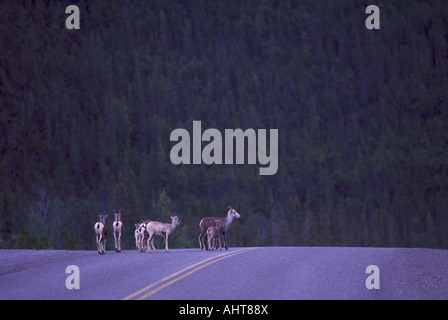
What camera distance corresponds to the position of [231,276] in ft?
Answer: 62.4

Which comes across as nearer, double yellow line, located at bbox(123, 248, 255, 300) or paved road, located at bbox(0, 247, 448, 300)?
double yellow line, located at bbox(123, 248, 255, 300)

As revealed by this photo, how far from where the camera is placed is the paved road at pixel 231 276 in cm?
1636

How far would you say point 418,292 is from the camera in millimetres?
17078

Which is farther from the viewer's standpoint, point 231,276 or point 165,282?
point 231,276

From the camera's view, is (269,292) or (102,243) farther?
(102,243)

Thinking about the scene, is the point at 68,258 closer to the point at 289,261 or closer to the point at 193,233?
the point at 289,261

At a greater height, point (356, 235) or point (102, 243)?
point (102, 243)

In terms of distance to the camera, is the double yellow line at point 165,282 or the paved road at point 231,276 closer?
the double yellow line at point 165,282

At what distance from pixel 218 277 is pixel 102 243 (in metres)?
10.1

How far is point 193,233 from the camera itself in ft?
438

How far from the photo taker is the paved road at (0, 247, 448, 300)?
16.4 meters
